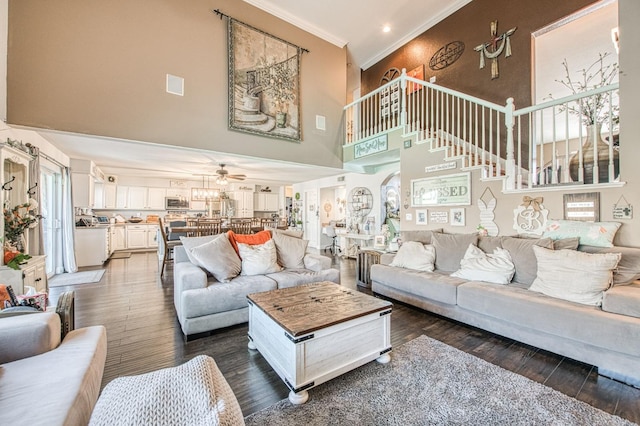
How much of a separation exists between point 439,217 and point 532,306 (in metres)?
1.95

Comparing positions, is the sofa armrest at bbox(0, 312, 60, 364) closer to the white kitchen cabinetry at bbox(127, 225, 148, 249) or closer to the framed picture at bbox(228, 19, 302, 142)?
the framed picture at bbox(228, 19, 302, 142)

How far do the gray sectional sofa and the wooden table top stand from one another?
1.08 metres

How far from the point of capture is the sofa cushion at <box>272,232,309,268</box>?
359 centimetres

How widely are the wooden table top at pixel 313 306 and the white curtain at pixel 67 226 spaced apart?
4.94 m

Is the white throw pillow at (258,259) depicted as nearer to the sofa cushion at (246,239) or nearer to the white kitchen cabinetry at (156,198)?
the sofa cushion at (246,239)

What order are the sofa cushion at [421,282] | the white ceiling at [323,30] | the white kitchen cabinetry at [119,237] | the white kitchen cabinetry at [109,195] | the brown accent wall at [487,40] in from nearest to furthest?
the sofa cushion at [421,282], the brown accent wall at [487,40], the white ceiling at [323,30], the white kitchen cabinetry at [119,237], the white kitchen cabinetry at [109,195]

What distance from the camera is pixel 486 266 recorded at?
114 inches

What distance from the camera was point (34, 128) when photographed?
3.23 m

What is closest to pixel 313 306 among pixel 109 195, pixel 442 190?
pixel 442 190

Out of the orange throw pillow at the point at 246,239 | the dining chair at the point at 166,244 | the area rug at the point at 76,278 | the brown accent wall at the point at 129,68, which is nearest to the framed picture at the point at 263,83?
the brown accent wall at the point at 129,68

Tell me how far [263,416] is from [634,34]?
4.43m

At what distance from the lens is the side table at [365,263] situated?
4.13 meters

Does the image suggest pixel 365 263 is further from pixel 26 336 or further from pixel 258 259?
pixel 26 336

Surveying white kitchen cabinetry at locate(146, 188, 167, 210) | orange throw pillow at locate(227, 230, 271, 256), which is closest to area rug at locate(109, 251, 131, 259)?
white kitchen cabinetry at locate(146, 188, 167, 210)
